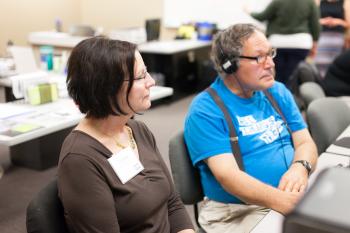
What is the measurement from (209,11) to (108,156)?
542cm

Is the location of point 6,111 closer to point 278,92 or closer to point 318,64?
point 278,92

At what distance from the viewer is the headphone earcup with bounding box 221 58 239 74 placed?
5.60 ft

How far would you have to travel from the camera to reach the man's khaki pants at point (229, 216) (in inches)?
62.2

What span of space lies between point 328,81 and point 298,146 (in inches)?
76.8

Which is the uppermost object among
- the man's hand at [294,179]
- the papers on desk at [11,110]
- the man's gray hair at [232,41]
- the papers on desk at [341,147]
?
the man's gray hair at [232,41]

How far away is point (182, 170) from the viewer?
1605mm

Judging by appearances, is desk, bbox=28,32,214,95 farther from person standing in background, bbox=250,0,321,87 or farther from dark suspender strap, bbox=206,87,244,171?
dark suspender strap, bbox=206,87,244,171

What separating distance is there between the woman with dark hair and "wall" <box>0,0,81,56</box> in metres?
5.18

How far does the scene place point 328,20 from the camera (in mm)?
4926

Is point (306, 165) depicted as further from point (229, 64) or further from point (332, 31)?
point (332, 31)

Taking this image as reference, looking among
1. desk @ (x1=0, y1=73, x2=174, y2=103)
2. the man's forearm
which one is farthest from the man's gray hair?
desk @ (x1=0, y1=73, x2=174, y2=103)

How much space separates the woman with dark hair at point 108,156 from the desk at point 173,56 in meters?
3.69

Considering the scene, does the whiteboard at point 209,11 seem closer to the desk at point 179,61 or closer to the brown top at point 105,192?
the desk at point 179,61

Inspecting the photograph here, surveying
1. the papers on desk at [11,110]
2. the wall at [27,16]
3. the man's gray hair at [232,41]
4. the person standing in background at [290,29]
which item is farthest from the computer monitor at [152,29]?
the man's gray hair at [232,41]
